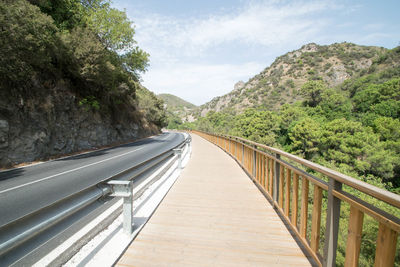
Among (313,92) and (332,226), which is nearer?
(332,226)

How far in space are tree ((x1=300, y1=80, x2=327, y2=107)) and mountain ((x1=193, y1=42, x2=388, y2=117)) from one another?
13827mm

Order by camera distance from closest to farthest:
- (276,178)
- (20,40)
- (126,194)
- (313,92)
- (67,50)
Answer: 1. (126,194)
2. (276,178)
3. (20,40)
4. (67,50)
5. (313,92)

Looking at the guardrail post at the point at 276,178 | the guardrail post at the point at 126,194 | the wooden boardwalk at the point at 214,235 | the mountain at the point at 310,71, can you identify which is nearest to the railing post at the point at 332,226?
the wooden boardwalk at the point at 214,235

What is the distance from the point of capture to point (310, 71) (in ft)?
316

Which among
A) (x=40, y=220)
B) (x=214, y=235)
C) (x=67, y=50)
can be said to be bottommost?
(x=214, y=235)

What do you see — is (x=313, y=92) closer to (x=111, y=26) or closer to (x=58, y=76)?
(x=111, y=26)

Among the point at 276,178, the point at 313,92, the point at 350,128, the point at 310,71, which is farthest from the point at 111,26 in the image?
the point at 310,71

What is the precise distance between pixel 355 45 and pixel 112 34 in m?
124

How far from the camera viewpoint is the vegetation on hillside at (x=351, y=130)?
3164 cm

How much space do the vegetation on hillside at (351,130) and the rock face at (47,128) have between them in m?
15.3

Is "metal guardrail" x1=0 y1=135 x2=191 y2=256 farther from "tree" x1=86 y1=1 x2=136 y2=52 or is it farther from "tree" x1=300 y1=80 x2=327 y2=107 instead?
"tree" x1=300 y1=80 x2=327 y2=107

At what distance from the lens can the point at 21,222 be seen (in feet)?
3.47

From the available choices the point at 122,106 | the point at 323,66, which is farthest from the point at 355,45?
the point at 122,106

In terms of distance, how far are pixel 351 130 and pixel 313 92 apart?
36.4 meters
